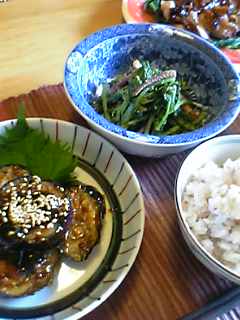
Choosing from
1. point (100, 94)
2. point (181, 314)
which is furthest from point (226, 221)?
point (100, 94)

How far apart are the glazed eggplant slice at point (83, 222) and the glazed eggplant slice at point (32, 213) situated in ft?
0.11

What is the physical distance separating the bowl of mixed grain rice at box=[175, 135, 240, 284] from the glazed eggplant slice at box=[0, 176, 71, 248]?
0.24m

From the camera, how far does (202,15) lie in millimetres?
1578

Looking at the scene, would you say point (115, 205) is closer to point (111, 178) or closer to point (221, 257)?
point (111, 178)

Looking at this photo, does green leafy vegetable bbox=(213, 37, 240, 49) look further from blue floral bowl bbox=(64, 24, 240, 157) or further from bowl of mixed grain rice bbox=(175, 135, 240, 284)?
bowl of mixed grain rice bbox=(175, 135, 240, 284)

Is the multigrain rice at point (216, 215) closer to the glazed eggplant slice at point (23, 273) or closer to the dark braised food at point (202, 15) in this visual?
the glazed eggplant slice at point (23, 273)

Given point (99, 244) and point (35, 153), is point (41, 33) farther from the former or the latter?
point (99, 244)

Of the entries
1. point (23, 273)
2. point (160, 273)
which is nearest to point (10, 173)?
point (23, 273)

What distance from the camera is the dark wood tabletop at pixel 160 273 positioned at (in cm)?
95

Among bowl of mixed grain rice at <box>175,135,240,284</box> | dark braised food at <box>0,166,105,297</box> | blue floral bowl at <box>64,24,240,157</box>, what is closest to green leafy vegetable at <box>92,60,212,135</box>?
blue floral bowl at <box>64,24,240,157</box>

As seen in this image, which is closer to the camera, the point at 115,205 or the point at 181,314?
the point at 181,314

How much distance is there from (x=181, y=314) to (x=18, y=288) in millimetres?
325

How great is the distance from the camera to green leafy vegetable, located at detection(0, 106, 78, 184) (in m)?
1.08

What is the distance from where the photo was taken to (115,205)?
109 cm
